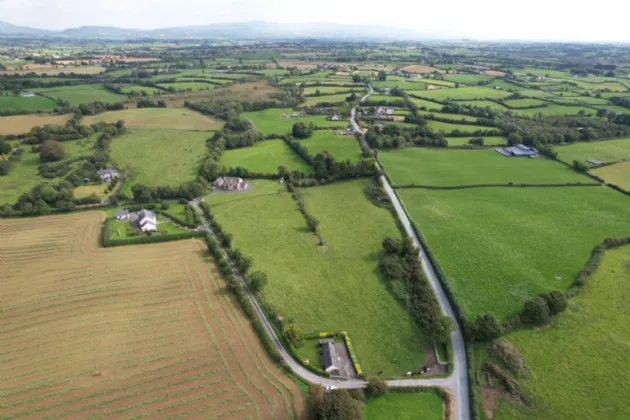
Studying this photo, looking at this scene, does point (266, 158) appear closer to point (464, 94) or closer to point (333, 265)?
point (333, 265)

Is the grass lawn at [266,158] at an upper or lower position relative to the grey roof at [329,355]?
upper

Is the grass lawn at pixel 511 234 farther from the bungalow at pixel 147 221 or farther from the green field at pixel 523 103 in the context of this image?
the green field at pixel 523 103

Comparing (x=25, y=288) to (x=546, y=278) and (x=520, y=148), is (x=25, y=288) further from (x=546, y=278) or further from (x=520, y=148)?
(x=520, y=148)

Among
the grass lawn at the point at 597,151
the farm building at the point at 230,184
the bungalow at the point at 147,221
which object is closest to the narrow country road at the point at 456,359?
the farm building at the point at 230,184

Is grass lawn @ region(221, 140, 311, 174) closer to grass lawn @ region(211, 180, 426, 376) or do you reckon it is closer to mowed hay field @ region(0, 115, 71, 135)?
grass lawn @ region(211, 180, 426, 376)

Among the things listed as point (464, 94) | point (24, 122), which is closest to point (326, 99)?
point (464, 94)

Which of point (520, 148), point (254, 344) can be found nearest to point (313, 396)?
point (254, 344)
